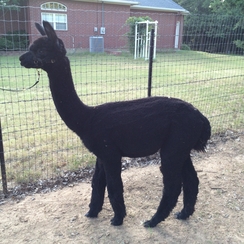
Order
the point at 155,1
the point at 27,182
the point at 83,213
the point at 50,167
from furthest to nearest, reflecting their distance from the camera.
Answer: the point at 155,1 → the point at 50,167 → the point at 27,182 → the point at 83,213

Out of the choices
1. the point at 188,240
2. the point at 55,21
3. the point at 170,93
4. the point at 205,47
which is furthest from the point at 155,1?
the point at 188,240

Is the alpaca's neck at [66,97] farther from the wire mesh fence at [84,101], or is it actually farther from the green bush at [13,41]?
the green bush at [13,41]

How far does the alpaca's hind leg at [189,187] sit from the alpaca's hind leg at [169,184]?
0.21 metres

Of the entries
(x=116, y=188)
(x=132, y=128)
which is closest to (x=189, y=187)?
(x=116, y=188)

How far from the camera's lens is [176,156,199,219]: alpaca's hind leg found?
3148mm

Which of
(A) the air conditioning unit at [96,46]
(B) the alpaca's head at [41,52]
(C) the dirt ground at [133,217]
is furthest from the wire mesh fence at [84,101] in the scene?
(B) the alpaca's head at [41,52]

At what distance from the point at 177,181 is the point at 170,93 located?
583 cm

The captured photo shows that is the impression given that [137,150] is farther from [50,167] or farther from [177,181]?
[50,167]

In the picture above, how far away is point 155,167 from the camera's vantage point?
457cm

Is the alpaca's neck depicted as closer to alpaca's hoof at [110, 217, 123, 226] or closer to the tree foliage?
alpaca's hoof at [110, 217, 123, 226]

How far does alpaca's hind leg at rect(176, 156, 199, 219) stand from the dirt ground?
0.41ft

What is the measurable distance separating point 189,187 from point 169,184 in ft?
1.21

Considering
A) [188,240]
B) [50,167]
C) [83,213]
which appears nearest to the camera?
Answer: [188,240]

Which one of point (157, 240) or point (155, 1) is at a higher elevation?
point (155, 1)
